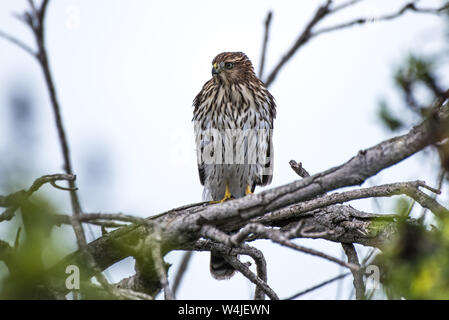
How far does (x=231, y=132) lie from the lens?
5.93 m

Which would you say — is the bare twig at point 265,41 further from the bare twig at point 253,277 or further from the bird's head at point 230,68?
the bare twig at point 253,277

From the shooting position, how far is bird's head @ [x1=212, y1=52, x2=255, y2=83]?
6379 mm

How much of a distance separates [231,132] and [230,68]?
36.7 inches

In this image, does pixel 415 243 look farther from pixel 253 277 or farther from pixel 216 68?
pixel 216 68

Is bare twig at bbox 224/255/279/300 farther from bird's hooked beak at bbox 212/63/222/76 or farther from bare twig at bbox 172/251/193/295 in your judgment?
bird's hooked beak at bbox 212/63/222/76

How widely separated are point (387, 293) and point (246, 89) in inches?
180

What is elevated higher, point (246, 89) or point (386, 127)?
point (246, 89)

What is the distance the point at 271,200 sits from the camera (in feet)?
10.1

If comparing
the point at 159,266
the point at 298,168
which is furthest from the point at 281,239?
the point at 298,168

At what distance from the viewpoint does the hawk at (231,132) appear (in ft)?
19.6

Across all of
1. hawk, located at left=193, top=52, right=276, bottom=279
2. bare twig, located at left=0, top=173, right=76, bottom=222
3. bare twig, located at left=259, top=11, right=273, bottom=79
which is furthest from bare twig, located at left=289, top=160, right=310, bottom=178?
bare twig, located at left=0, top=173, right=76, bottom=222

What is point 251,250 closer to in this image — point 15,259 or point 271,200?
point 271,200
